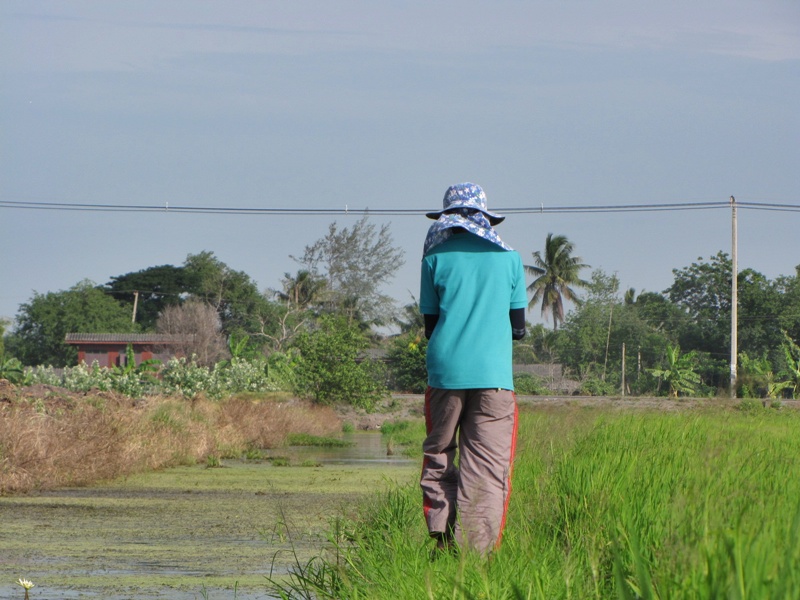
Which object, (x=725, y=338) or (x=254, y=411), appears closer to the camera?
(x=254, y=411)

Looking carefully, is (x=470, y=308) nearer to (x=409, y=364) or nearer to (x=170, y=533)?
(x=170, y=533)

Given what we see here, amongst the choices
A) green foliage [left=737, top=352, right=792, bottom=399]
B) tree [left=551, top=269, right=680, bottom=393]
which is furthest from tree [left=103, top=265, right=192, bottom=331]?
green foliage [left=737, top=352, right=792, bottom=399]

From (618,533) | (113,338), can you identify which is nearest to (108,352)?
(113,338)

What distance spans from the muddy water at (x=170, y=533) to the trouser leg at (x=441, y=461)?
2.32 ft

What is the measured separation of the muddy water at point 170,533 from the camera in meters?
5.49

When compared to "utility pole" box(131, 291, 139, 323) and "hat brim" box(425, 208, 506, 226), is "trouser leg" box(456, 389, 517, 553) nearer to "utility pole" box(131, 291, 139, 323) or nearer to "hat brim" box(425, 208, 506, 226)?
"hat brim" box(425, 208, 506, 226)

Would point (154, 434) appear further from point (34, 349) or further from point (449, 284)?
point (34, 349)

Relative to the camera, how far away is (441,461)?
15.9 ft

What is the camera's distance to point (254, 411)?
2131cm

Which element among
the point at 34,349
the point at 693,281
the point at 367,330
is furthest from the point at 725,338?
the point at 34,349

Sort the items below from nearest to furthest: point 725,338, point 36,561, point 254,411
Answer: point 36,561
point 254,411
point 725,338

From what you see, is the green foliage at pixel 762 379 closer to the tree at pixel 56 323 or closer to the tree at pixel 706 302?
the tree at pixel 706 302

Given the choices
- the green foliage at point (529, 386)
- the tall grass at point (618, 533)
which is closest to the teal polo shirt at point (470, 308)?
the tall grass at point (618, 533)

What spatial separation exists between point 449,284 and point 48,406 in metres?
10.4
